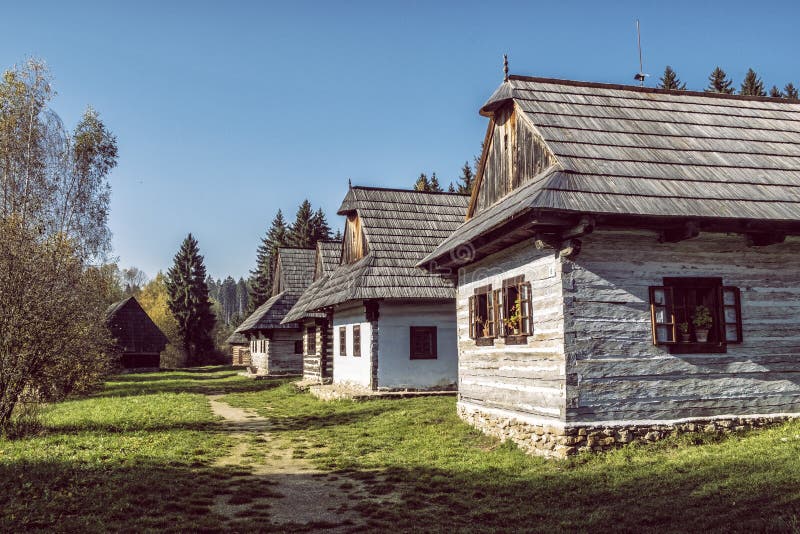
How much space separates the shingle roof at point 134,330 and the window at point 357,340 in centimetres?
2768

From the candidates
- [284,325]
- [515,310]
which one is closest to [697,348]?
[515,310]

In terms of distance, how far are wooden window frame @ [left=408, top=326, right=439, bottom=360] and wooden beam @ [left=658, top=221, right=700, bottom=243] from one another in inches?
384

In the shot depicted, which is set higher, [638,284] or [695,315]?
[638,284]

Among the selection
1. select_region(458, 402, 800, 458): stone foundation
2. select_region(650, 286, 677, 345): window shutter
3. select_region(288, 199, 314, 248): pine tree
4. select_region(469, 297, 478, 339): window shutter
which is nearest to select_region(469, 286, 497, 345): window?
select_region(469, 297, 478, 339): window shutter

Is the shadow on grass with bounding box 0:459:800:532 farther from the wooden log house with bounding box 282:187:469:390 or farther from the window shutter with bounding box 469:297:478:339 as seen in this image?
the wooden log house with bounding box 282:187:469:390

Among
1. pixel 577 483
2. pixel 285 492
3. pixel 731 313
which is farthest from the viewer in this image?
pixel 731 313

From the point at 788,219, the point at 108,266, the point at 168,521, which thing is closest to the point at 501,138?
the point at 788,219

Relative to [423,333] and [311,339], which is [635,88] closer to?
[423,333]

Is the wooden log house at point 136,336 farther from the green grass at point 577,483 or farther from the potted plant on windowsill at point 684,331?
the potted plant on windowsill at point 684,331

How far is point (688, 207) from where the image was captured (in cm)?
924

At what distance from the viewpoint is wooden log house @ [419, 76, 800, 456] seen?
29.5ft

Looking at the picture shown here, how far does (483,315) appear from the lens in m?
12.2

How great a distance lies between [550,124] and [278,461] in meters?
7.57

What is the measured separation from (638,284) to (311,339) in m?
19.9
